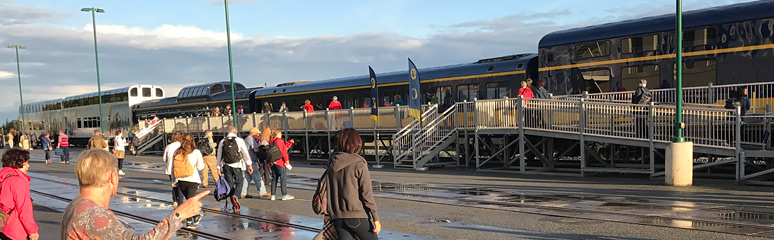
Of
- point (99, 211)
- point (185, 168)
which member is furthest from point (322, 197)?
point (185, 168)

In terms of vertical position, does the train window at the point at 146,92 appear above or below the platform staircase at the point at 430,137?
above

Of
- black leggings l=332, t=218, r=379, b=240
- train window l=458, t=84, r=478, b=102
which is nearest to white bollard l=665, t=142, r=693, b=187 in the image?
train window l=458, t=84, r=478, b=102

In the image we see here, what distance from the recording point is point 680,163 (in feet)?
50.2

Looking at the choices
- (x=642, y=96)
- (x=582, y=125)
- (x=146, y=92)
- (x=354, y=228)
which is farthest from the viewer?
(x=146, y=92)

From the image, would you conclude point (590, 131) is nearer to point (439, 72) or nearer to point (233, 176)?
point (439, 72)

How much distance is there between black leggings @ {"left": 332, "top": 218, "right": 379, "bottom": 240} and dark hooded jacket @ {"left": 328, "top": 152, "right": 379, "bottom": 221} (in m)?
0.03

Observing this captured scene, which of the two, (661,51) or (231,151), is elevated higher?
(661,51)

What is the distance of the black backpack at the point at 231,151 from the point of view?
1285cm

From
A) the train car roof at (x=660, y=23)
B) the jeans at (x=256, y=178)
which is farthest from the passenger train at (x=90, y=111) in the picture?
the jeans at (x=256, y=178)

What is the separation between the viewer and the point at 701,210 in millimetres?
11562

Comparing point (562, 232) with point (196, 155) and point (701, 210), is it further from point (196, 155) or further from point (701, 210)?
point (196, 155)

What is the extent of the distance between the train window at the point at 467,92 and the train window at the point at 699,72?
289 inches

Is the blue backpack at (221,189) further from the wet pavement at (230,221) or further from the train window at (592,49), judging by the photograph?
the train window at (592,49)

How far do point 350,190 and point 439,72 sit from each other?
20.4 metres
